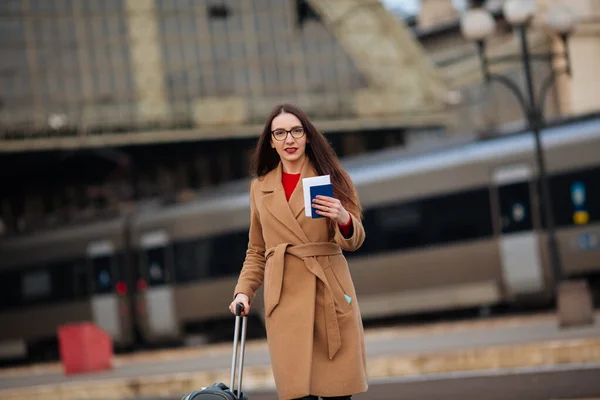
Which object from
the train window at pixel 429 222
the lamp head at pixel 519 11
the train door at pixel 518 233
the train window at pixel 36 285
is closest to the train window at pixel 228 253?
the train window at pixel 429 222

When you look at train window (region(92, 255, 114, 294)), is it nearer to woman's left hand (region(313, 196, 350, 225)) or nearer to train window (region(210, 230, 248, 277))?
train window (region(210, 230, 248, 277))

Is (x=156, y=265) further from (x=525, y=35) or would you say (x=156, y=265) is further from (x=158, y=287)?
(x=525, y=35)

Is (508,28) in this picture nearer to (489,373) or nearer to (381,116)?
(381,116)

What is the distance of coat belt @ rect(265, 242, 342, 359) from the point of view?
5859 millimetres

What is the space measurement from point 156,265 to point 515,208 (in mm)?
9546

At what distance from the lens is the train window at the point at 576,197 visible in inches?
801

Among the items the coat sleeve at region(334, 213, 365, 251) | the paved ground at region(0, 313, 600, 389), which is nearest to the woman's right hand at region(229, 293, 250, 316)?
the coat sleeve at region(334, 213, 365, 251)

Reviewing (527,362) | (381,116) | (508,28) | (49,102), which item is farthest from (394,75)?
(527,362)

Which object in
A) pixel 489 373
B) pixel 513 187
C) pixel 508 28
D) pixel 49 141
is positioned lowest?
pixel 489 373

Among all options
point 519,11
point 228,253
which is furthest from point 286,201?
point 228,253

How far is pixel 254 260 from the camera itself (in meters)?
6.25

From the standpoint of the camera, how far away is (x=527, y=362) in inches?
516

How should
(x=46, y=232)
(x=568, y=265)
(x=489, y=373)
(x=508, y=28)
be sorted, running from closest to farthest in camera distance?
(x=489, y=373) < (x=568, y=265) < (x=46, y=232) < (x=508, y=28)

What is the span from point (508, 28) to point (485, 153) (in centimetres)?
3413
